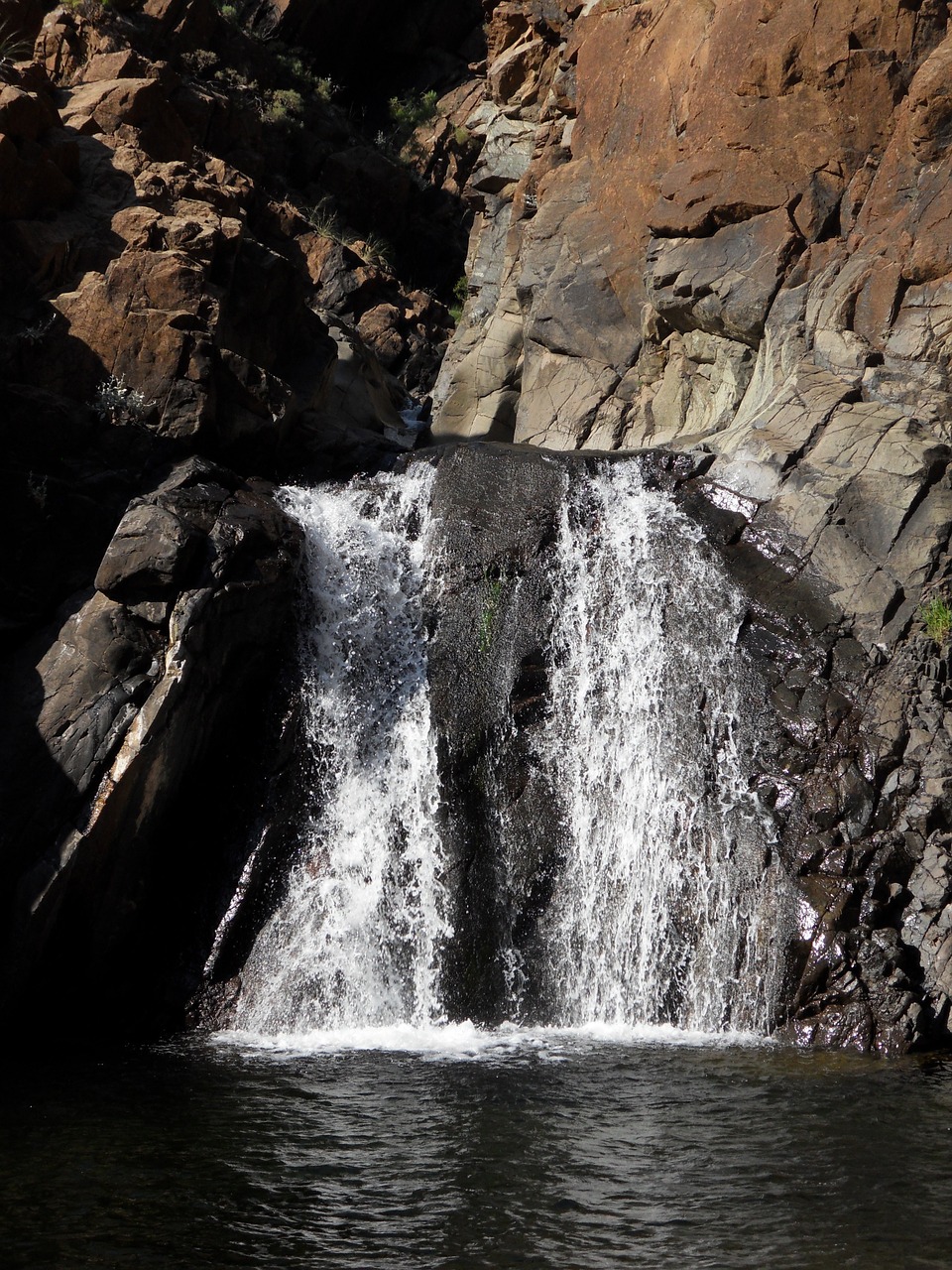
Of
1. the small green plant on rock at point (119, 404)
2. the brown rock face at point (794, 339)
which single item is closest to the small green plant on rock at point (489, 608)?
the brown rock face at point (794, 339)

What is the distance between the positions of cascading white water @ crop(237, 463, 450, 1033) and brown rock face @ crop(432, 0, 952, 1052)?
3817mm

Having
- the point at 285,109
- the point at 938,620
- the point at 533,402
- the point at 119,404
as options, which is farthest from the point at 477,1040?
the point at 285,109

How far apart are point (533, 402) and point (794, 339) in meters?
5.24

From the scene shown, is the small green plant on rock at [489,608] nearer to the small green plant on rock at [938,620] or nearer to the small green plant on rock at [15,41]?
the small green plant on rock at [938,620]

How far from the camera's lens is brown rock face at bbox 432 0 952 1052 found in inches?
476

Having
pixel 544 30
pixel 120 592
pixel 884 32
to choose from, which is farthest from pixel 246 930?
pixel 544 30

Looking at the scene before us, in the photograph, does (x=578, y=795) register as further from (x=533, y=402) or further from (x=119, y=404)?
(x=533, y=402)

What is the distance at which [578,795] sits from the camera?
43.1 ft

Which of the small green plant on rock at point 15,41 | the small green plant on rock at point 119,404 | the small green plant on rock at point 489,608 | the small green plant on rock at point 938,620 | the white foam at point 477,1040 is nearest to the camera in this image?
the white foam at point 477,1040

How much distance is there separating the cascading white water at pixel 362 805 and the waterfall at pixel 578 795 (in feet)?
0.07

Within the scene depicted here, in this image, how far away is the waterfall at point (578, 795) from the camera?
12.0m

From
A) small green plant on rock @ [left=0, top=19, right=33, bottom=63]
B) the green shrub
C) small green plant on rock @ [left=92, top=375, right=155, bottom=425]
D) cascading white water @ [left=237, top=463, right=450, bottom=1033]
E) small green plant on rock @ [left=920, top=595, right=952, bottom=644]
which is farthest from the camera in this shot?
the green shrub

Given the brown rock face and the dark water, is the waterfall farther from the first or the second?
the dark water

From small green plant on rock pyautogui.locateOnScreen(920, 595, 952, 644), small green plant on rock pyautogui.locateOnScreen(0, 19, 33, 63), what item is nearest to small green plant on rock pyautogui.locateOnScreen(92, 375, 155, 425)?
small green plant on rock pyautogui.locateOnScreen(0, 19, 33, 63)
